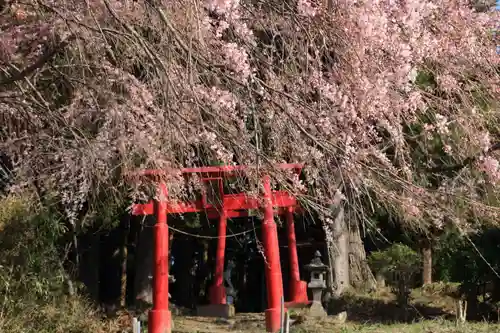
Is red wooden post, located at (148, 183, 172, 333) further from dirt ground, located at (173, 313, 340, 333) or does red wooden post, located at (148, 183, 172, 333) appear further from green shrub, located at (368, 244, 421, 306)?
green shrub, located at (368, 244, 421, 306)

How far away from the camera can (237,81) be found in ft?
14.5

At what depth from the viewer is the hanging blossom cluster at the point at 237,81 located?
184 inches

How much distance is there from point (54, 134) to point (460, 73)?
4081 mm

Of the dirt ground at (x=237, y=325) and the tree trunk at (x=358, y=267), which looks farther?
the tree trunk at (x=358, y=267)

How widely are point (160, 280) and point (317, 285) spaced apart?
261 centimetres

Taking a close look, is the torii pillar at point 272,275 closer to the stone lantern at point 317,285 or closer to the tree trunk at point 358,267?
the stone lantern at point 317,285

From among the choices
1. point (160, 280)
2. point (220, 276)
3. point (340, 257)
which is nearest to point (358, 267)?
point (340, 257)

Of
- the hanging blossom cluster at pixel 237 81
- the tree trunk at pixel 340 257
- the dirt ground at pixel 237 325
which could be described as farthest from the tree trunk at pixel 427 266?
the hanging blossom cluster at pixel 237 81

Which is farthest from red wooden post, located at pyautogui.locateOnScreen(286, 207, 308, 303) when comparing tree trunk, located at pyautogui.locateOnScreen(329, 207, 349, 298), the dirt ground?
the dirt ground

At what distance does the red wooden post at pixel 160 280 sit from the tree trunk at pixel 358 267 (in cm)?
391

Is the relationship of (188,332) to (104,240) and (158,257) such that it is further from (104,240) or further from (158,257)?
(104,240)

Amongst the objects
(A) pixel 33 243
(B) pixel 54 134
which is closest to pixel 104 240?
(A) pixel 33 243

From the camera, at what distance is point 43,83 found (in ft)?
24.3

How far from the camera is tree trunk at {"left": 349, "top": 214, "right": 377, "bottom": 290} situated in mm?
13141
